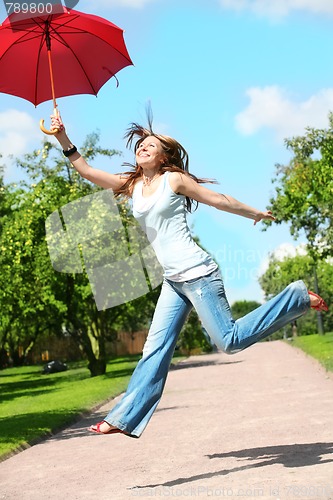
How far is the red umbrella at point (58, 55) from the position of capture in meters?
6.91

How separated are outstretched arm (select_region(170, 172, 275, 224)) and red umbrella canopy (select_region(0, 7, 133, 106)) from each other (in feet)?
5.26

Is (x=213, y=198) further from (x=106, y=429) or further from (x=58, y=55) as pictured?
(x=58, y=55)

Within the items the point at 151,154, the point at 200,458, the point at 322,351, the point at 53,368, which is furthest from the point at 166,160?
the point at 53,368

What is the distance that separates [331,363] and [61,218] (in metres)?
15.0

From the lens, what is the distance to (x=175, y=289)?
6.21 m

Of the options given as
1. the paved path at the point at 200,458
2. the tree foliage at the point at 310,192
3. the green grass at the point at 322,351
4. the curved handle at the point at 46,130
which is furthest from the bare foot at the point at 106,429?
the tree foliage at the point at 310,192

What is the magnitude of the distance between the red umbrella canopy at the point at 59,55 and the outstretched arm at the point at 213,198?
1.60 m

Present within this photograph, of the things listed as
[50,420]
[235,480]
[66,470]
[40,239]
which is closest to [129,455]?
[66,470]

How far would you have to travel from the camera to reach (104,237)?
101ft

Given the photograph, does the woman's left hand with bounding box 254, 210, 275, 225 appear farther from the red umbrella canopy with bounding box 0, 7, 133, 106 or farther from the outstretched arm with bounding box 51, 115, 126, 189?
the red umbrella canopy with bounding box 0, 7, 133, 106

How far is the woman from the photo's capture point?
603cm

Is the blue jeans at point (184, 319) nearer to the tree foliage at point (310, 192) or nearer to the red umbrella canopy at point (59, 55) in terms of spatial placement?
the red umbrella canopy at point (59, 55)

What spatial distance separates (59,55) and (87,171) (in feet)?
4.29

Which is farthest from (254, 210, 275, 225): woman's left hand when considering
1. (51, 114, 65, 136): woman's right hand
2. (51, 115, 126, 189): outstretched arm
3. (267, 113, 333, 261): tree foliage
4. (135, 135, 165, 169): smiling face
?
(267, 113, 333, 261): tree foliage
